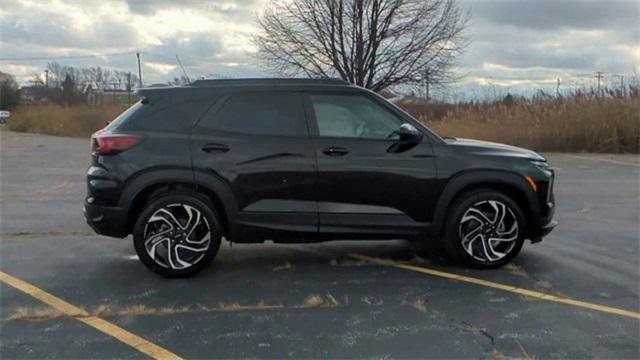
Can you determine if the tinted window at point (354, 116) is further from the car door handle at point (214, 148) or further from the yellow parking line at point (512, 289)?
the yellow parking line at point (512, 289)

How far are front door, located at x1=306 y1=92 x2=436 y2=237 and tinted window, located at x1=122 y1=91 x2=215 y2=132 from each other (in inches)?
39.4

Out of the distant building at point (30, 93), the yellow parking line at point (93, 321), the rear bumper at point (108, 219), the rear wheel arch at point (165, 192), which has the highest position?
the distant building at point (30, 93)

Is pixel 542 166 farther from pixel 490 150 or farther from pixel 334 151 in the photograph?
pixel 334 151

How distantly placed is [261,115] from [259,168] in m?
0.52

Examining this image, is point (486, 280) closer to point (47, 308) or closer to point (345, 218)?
point (345, 218)

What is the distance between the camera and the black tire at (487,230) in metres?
5.81

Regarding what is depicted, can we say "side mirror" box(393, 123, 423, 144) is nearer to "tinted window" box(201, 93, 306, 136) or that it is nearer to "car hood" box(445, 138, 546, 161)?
"car hood" box(445, 138, 546, 161)

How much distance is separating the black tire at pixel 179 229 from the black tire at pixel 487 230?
6.89 ft

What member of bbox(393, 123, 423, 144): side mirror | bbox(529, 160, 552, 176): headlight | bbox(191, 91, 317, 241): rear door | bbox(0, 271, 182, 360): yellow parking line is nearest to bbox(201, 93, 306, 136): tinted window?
bbox(191, 91, 317, 241): rear door

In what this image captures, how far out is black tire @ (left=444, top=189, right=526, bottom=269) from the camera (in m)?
5.81

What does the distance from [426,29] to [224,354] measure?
2798 cm

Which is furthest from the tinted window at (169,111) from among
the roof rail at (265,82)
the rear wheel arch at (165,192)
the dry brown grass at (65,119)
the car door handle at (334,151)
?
the dry brown grass at (65,119)

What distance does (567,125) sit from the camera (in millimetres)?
20812

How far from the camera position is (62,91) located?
56844 mm
